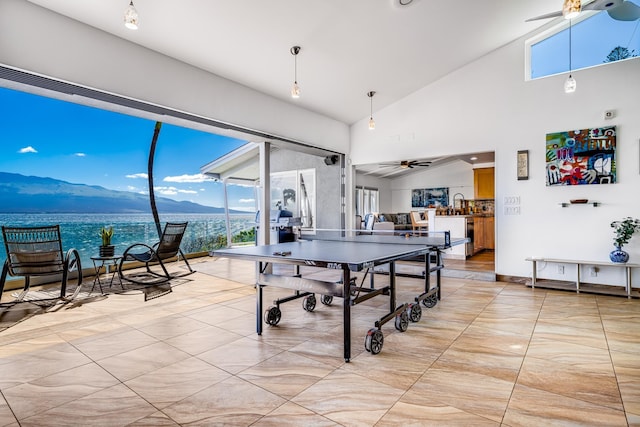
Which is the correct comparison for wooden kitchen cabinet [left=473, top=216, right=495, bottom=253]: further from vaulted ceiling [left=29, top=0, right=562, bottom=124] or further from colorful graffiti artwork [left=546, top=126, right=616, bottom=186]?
vaulted ceiling [left=29, top=0, right=562, bottom=124]

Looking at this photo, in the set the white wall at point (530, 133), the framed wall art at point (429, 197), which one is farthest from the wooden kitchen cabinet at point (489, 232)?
the white wall at point (530, 133)

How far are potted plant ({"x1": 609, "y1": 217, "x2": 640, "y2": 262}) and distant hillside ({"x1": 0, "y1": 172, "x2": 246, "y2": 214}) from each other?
801 cm

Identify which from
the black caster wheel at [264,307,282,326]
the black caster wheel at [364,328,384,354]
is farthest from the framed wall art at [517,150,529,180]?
the black caster wheel at [264,307,282,326]

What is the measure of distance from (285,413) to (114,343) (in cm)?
189

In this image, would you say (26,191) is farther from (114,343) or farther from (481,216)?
(481,216)

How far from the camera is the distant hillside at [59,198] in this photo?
7031 mm

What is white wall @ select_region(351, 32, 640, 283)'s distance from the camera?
14.7 ft

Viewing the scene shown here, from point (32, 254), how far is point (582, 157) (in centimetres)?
708

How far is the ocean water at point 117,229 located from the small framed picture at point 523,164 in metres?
6.90

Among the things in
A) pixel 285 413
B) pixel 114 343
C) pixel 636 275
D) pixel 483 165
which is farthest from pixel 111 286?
pixel 483 165

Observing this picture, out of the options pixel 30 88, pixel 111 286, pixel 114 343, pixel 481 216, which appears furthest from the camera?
pixel 481 216

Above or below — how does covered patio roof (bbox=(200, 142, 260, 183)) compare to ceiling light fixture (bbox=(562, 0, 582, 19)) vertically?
below

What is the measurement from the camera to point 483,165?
9.67 metres

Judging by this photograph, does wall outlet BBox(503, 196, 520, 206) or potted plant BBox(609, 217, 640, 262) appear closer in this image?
potted plant BBox(609, 217, 640, 262)
